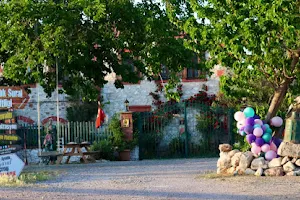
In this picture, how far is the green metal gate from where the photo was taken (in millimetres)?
26827

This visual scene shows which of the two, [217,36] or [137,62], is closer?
[217,36]

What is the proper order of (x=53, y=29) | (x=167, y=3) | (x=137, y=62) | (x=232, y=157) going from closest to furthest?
(x=232, y=157) → (x=167, y=3) → (x=53, y=29) → (x=137, y=62)

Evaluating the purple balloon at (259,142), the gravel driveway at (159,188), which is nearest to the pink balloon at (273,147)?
the purple balloon at (259,142)

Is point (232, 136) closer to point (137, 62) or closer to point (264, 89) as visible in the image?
point (264, 89)

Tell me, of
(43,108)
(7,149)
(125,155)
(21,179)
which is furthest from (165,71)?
(21,179)

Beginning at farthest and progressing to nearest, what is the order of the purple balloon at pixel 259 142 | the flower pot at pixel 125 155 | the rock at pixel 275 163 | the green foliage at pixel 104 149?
the flower pot at pixel 125 155 → the green foliage at pixel 104 149 → the purple balloon at pixel 259 142 → the rock at pixel 275 163

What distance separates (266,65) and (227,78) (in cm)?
102

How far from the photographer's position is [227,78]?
1633cm

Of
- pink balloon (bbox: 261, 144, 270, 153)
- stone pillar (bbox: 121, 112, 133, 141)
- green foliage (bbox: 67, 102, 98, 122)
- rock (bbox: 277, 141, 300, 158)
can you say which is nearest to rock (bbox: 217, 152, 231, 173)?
pink balloon (bbox: 261, 144, 270, 153)

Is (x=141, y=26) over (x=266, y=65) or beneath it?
over

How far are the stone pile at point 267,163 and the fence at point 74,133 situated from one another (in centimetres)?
1152

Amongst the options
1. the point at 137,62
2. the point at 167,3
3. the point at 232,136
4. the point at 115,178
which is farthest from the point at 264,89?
the point at 115,178

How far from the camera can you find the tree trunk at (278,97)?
658 inches

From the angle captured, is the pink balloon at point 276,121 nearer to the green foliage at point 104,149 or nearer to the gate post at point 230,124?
the gate post at point 230,124
